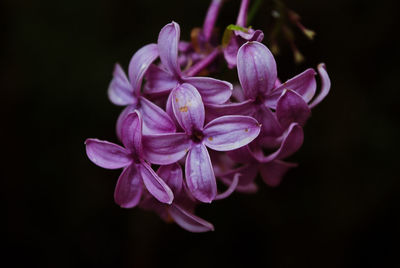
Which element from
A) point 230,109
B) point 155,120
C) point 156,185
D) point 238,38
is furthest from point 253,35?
point 156,185

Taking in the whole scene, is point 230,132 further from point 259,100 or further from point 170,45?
point 170,45

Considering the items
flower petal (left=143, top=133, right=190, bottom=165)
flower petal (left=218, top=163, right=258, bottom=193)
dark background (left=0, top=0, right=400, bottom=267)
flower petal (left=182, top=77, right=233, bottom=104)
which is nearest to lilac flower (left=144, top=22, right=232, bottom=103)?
flower petal (left=182, top=77, right=233, bottom=104)

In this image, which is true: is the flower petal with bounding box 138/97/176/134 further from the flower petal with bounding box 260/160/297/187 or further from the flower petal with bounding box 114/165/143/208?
the flower petal with bounding box 260/160/297/187

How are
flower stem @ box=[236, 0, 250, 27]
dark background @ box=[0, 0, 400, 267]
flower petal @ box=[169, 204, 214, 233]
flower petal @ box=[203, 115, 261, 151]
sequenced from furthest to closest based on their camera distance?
dark background @ box=[0, 0, 400, 267]
flower stem @ box=[236, 0, 250, 27]
flower petal @ box=[169, 204, 214, 233]
flower petal @ box=[203, 115, 261, 151]

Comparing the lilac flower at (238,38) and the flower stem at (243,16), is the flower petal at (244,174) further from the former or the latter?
the flower stem at (243,16)

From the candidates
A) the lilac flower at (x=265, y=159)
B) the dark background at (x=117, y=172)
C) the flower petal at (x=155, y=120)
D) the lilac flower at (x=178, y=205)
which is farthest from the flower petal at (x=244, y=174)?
the dark background at (x=117, y=172)

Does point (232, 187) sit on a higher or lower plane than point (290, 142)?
lower
